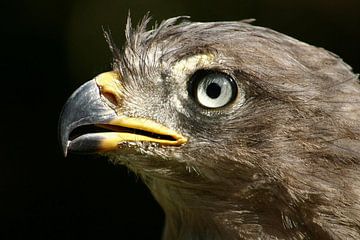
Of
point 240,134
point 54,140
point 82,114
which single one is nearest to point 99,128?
point 82,114

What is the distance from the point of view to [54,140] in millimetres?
7984

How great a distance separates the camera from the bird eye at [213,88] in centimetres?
380

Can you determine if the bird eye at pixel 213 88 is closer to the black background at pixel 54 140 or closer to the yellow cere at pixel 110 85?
the yellow cere at pixel 110 85

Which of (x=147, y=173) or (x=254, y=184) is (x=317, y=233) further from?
(x=147, y=173)

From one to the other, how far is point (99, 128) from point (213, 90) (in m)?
0.49

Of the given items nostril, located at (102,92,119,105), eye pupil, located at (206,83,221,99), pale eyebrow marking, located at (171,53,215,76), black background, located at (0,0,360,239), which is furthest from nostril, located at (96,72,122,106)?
black background, located at (0,0,360,239)

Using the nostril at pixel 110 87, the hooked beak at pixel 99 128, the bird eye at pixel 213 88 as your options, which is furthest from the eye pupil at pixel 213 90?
the nostril at pixel 110 87

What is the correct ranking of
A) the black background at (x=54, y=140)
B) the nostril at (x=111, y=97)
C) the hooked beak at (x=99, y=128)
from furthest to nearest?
the black background at (x=54, y=140), the nostril at (x=111, y=97), the hooked beak at (x=99, y=128)

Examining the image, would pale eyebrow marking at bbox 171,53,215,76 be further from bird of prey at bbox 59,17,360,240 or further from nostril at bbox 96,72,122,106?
nostril at bbox 96,72,122,106

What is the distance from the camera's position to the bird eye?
3799 millimetres

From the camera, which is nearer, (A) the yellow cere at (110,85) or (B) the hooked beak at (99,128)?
(B) the hooked beak at (99,128)

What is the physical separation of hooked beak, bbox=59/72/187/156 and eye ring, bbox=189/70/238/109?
0.18 m

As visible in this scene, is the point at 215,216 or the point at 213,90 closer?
the point at 213,90

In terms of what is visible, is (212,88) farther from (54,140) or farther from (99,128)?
(54,140)
